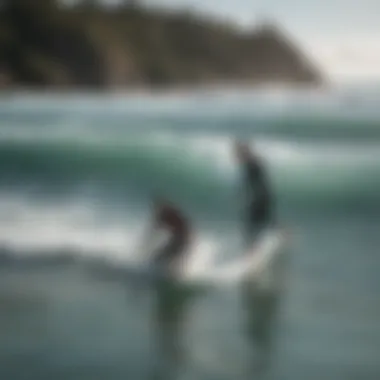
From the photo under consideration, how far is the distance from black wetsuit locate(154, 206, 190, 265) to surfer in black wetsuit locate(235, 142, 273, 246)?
0.50ft

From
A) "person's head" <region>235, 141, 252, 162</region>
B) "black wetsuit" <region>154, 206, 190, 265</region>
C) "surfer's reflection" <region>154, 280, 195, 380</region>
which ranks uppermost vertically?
"person's head" <region>235, 141, 252, 162</region>

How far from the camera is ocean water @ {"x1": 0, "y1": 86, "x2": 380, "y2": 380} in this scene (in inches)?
63.7

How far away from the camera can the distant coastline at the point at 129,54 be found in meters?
1.76

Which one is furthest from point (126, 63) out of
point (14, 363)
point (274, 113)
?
point (14, 363)

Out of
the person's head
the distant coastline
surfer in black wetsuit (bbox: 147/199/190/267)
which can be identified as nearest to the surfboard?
surfer in black wetsuit (bbox: 147/199/190/267)

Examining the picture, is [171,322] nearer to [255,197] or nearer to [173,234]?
[173,234]

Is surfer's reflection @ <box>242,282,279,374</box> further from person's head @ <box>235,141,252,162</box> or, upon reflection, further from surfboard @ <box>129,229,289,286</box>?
person's head @ <box>235,141,252,162</box>

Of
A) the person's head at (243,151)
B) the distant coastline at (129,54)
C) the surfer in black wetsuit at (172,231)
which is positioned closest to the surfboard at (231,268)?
the surfer in black wetsuit at (172,231)

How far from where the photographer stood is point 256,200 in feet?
5.57

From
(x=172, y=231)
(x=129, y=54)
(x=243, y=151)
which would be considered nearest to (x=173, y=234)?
(x=172, y=231)

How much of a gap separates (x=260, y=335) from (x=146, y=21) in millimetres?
802

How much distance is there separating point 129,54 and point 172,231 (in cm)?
45

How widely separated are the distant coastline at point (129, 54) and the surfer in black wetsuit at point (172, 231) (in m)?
0.31

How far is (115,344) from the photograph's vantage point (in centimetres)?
163
